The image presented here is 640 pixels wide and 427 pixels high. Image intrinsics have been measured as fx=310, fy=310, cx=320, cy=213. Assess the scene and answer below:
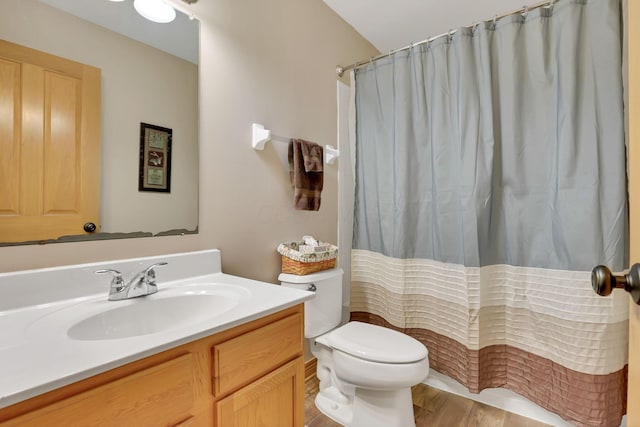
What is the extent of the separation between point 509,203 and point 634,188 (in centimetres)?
113

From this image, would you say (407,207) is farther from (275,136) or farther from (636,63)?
(636,63)

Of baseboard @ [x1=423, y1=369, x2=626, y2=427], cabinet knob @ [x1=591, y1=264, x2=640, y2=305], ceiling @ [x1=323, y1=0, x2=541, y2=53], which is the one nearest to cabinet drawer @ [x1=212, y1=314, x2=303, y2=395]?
cabinet knob @ [x1=591, y1=264, x2=640, y2=305]

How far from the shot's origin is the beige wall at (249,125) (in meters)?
1.32

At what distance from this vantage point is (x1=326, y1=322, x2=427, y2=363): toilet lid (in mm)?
1309

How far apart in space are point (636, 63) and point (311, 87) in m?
1.59

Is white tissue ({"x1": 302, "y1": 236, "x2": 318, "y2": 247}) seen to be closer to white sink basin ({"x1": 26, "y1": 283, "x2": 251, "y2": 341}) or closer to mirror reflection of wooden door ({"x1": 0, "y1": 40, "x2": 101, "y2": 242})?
white sink basin ({"x1": 26, "y1": 283, "x2": 251, "y2": 341})

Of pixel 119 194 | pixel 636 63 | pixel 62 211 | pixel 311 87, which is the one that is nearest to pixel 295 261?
pixel 119 194

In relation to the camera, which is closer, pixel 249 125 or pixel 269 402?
pixel 269 402

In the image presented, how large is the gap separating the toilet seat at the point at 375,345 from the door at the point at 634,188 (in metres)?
0.82

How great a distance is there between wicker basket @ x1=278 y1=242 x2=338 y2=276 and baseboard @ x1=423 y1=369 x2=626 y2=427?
0.98m

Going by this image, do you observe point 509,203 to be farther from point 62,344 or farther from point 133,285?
point 62,344

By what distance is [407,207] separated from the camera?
1893mm

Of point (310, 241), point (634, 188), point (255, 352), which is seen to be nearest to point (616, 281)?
point (634, 188)

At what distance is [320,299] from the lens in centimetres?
163
